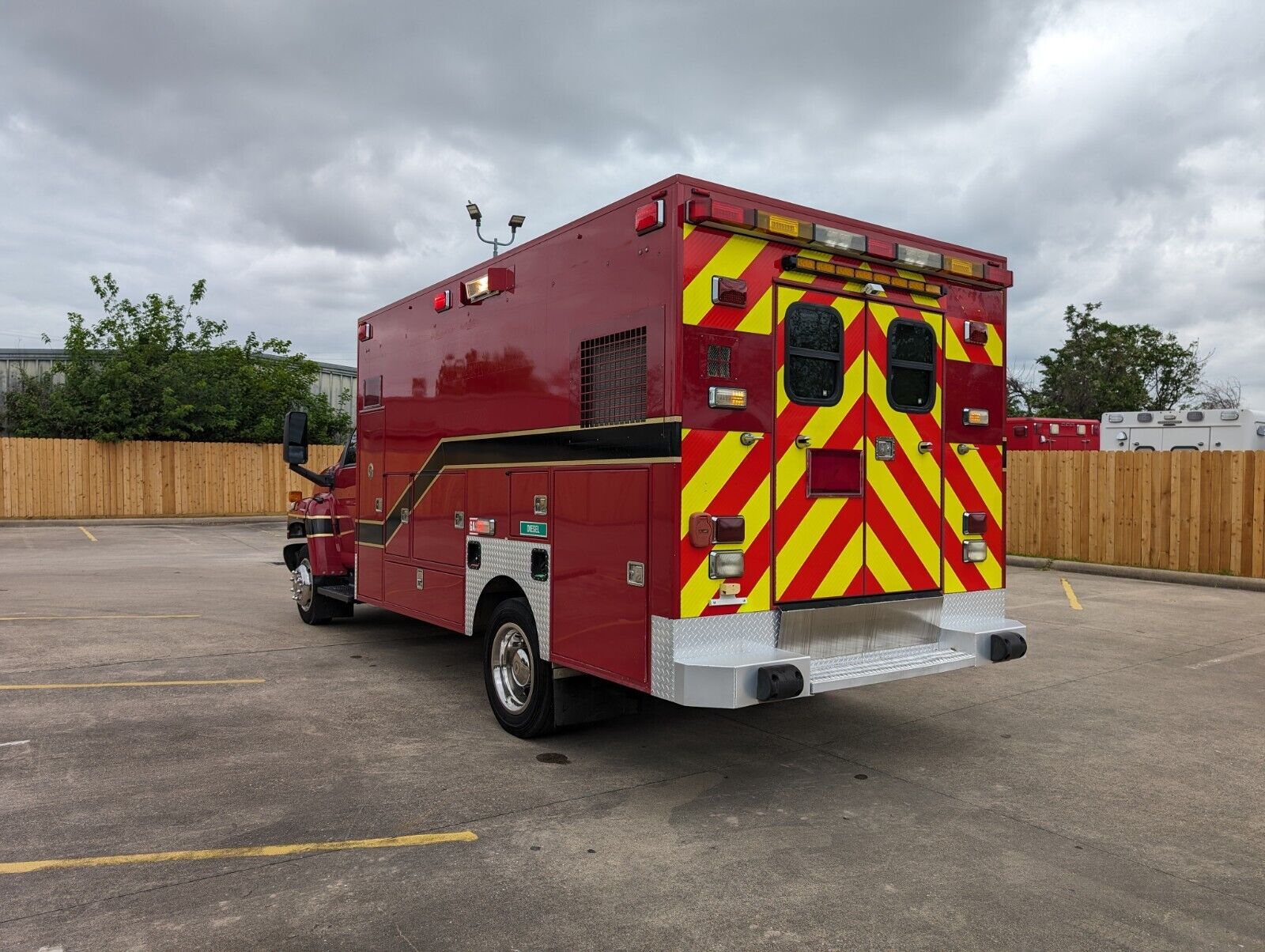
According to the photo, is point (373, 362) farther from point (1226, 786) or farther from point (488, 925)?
point (1226, 786)

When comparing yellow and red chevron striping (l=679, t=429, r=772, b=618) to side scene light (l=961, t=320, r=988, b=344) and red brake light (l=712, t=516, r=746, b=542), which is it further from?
side scene light (l=961, t=320, r=988, b=344)

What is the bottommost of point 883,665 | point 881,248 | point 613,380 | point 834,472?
point 883,665

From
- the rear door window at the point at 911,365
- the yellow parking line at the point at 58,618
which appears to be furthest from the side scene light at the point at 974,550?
the yellow parking line at the point at 58,618

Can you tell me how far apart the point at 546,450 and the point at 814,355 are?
1.63 meters

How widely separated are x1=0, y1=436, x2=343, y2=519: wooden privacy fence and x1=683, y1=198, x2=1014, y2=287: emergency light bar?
22729 mm

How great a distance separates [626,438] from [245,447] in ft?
85.9

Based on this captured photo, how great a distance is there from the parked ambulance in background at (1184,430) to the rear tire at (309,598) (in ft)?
47.1

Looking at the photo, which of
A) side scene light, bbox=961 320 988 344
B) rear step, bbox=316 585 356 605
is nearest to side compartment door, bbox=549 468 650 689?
→ side scene light, bbox=961 320 988 344

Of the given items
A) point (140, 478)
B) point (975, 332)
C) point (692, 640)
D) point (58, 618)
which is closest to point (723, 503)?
point (692, 640)

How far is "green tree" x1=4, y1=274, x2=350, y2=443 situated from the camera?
26438 millimetres

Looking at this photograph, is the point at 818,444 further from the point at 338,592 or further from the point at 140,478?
the point at 140,478

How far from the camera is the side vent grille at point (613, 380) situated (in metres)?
4.86

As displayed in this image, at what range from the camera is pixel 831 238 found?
16.8 ft

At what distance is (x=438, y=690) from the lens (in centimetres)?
714
